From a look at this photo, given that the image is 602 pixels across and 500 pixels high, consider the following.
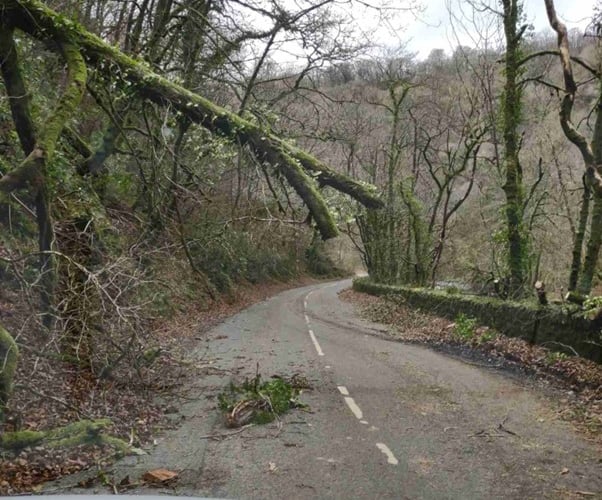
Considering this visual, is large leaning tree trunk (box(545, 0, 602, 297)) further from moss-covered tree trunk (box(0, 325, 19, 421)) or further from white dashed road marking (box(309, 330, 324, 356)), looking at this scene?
moss-covered tree trunk (box(0, 325, 19, 421))

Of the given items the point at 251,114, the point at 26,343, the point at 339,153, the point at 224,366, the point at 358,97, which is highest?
the point at 358,97

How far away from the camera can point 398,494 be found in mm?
5254

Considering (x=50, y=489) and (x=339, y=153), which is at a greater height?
(x=339, y=153)

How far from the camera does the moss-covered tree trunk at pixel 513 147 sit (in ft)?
53.4

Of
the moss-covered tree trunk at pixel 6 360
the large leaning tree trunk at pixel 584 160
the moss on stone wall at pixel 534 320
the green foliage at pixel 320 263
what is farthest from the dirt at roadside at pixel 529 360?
the green foliage at pixel 320 263

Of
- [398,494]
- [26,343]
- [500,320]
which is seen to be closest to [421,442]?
[398,494]

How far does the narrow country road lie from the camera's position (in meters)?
5.47

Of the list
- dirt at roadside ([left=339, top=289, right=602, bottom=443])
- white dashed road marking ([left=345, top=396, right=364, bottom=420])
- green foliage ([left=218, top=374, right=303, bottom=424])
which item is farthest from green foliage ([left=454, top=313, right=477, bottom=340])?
green foliage ([left=218, top=374, right=303, bottom=424])

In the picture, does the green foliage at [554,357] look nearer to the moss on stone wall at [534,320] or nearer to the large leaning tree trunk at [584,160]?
the moss on stone wall at [534,320]

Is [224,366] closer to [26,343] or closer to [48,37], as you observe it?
[26,343]

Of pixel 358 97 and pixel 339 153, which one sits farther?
Answer: pixel 339 153

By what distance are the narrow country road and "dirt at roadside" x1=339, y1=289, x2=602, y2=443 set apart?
388 mm

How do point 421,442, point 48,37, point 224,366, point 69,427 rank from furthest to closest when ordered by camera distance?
point 224,366 < point 48,37 < point 421,442 < point 69,427

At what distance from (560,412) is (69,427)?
6348 millimetres
